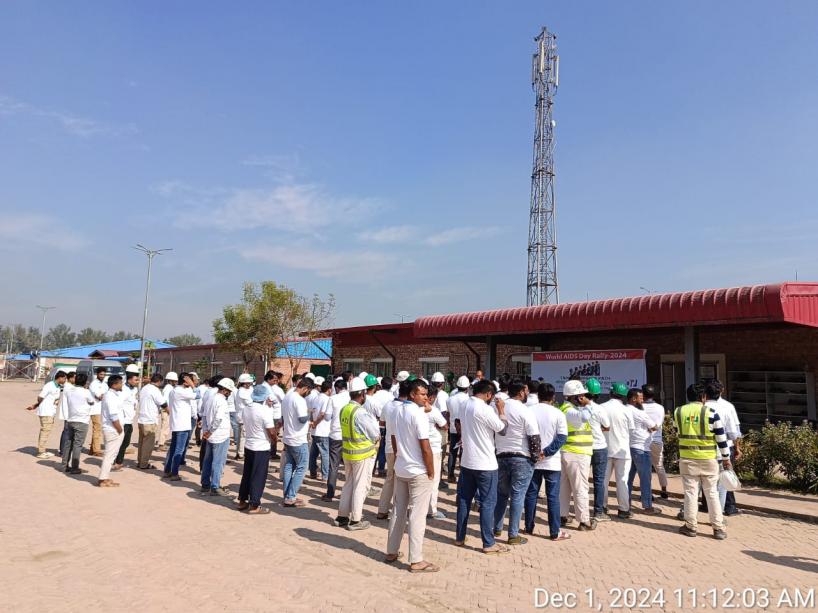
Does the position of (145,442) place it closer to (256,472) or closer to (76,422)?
(76,422)

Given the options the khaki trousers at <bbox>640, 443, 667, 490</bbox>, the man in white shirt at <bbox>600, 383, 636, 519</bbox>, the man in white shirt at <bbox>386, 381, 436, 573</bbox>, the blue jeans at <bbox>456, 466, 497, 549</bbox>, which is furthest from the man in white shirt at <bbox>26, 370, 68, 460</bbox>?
the khaki trousers at <bbox>640, 443, 667, 490</bbox>

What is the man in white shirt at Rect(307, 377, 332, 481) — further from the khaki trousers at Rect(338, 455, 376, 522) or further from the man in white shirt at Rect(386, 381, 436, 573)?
the man in white shirt at Rect(386, 381, 436, 573)

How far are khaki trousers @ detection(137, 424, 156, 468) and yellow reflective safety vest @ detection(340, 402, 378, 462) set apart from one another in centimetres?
505

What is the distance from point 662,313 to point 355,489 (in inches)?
312

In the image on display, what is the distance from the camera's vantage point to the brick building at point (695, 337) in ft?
34.8

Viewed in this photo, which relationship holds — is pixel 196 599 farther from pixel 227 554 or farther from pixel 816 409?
pixel 816 409

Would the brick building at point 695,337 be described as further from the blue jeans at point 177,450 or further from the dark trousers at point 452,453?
the blue jeans at point 177,450

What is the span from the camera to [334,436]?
8.41 meters

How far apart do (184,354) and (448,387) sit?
24.7 m

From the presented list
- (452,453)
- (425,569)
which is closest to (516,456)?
(425,569)

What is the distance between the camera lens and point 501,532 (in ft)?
22.0

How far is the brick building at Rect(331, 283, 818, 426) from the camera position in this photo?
1062 centimetres

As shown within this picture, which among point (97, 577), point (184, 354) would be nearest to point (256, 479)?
point (97, 577)

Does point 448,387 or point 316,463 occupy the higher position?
point 448,387
